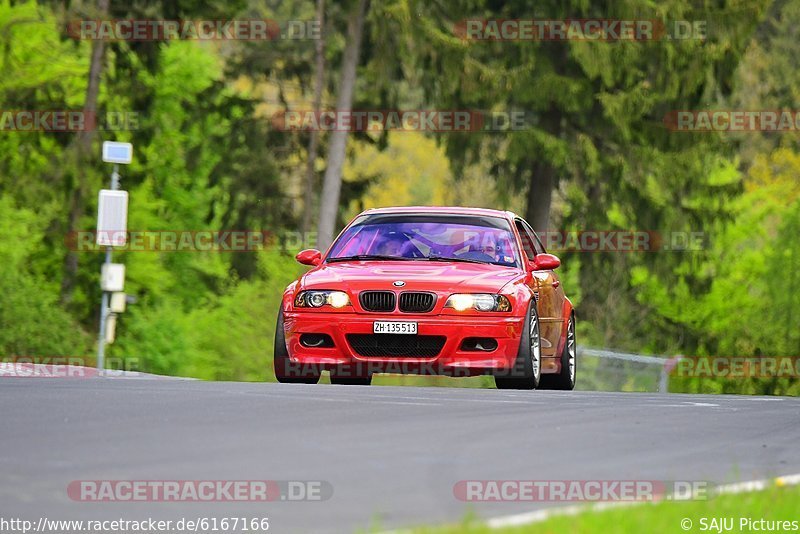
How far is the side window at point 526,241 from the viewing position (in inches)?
704

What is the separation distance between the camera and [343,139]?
135ft

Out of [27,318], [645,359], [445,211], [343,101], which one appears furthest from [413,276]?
[343,101]

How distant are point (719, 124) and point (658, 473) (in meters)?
31.5

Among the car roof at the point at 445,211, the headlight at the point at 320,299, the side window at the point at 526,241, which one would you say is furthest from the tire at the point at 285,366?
the side window at the point at 526,241

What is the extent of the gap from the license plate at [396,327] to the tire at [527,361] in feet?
3.09

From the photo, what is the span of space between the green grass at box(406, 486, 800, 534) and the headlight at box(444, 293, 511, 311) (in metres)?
7.16

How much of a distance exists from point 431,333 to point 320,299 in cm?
101

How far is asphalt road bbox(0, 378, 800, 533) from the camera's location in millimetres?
7105

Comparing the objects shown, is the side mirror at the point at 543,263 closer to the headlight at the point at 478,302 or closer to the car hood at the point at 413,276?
the car hood at the point at 413,276

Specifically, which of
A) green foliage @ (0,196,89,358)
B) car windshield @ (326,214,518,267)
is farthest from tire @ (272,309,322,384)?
green foliage @ (0,196,89,358)

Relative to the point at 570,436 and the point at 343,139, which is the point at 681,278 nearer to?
the point at 343,139

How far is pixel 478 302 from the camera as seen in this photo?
15.4 meters

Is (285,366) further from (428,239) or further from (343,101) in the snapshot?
(343,101)

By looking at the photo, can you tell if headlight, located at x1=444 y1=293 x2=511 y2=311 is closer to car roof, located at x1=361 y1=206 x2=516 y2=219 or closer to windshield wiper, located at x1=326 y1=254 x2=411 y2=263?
windshield wiper, located at x1=326 y1=254 x2=411 y2=263
